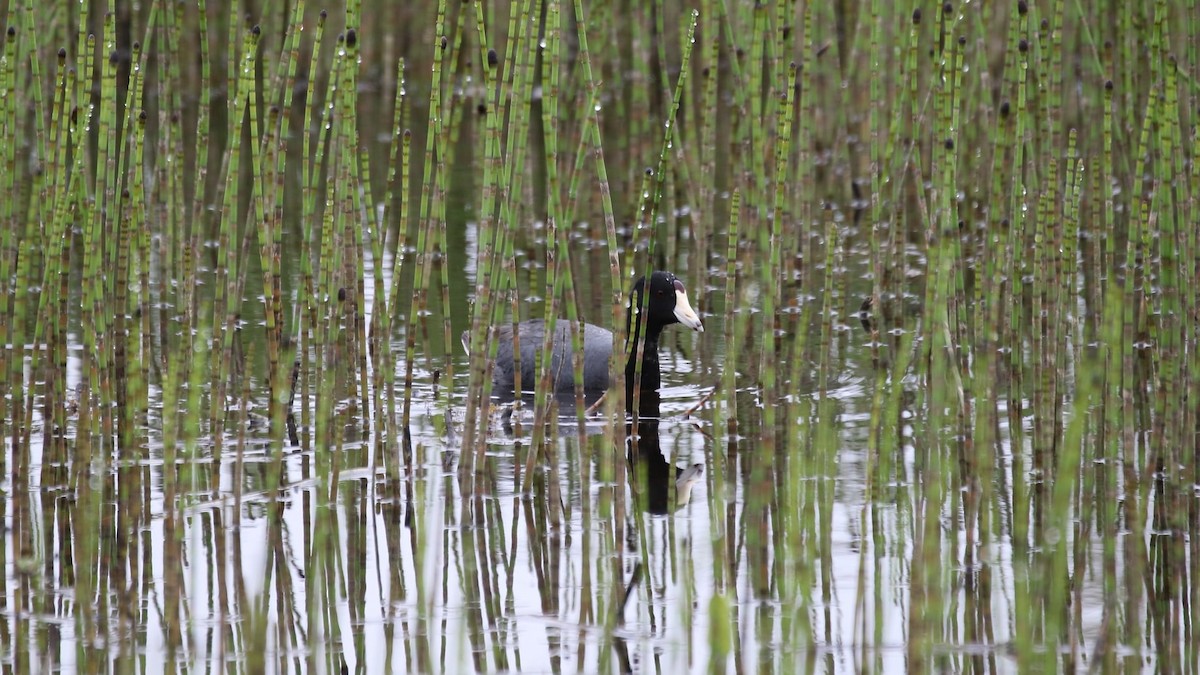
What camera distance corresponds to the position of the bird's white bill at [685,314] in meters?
5.23

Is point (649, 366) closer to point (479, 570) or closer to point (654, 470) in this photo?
point (654, 470)

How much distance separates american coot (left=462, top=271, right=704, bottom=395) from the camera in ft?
17.3

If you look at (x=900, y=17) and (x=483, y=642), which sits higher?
(x=900, y=17)

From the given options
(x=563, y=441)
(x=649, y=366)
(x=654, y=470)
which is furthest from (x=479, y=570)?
(x=649, y=366)

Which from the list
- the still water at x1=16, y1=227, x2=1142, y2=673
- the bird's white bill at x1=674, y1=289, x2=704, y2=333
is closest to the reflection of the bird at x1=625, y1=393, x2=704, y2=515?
the still water at x1=16, y1=227, x2=1142, y2=673

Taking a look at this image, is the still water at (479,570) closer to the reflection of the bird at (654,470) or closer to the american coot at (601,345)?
the reflection of the bird at (654,470)

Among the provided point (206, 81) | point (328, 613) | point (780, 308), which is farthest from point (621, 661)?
point (780, 308)

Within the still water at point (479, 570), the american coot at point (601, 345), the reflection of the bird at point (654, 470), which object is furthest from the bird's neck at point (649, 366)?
the still water at point (479, 570)

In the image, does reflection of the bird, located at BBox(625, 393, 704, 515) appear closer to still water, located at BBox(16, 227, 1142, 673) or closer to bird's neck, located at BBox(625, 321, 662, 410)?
still water, located at BBox(16, 227, 1142, 673)

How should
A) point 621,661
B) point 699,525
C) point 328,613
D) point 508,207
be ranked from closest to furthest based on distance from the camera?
1. point 621,661
2. point 328,613
3. point 508,207
4. point 699,525

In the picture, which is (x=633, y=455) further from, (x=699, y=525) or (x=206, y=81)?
(x=206, y=81)

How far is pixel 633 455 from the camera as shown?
4.57 meters

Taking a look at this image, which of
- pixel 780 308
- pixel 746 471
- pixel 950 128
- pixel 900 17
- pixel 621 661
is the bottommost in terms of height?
pixel 621 661

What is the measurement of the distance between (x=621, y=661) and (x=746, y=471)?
1.22 metres
